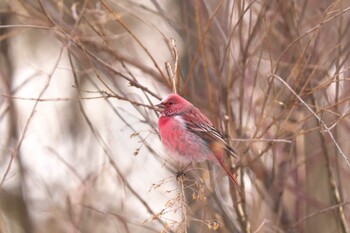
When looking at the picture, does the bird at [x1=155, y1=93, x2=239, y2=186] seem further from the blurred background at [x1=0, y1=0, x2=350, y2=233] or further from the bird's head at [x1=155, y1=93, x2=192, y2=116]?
the blurred background at [x1=0, y1=0, x2=350, y2=233]

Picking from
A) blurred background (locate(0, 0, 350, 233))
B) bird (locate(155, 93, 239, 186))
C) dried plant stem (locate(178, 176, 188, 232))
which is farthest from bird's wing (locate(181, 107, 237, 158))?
dried plant stem (locate(178, 176, 188, 232))

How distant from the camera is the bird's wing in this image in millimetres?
4777

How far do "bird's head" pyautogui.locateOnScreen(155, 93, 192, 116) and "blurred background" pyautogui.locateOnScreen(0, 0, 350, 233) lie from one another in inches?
5.3

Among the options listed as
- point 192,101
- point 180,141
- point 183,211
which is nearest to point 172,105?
point 180,141

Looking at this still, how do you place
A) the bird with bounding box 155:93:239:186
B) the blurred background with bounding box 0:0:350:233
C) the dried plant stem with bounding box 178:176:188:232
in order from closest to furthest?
the dried plant stem with bounding box 178:176:188:232 < the blurred background with bounding box 0:0:350:233 < the bird with bounding box 155:93:239:186

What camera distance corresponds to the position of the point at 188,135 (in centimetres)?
498

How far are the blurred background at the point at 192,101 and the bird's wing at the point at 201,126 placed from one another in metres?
0.12

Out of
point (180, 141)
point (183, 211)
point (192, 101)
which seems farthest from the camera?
point (192, 101)

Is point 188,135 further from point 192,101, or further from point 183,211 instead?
point 183,211

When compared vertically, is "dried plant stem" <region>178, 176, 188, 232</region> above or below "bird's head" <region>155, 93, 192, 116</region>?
below

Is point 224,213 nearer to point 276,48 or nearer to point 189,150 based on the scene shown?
point 189,150

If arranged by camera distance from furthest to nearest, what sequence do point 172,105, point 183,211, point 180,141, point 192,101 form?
1. point 192,101
2. point 180,141
3. point 172,105
4. point 183,211

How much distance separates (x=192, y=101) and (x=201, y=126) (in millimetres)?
594

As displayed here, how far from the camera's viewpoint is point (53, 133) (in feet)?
32.0
